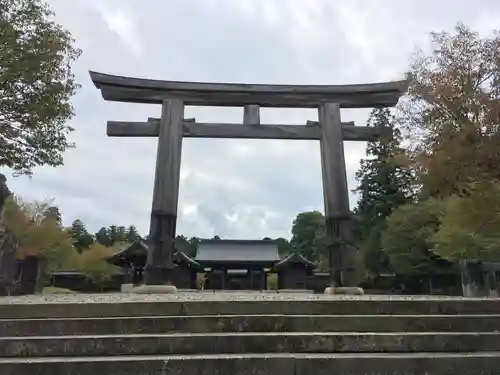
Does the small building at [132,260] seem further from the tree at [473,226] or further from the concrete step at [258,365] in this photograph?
the concrete step at [258,365]

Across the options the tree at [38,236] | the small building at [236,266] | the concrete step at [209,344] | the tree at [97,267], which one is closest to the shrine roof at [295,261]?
the small building at [236,266]

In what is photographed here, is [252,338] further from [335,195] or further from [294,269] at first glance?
[294,269]

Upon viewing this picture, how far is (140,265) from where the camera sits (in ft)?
86.4

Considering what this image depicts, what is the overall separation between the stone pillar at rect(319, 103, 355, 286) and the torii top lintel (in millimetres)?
333

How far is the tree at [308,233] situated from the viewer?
45722mm

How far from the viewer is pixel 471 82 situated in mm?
8734

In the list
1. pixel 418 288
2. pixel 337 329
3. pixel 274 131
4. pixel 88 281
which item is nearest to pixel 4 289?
pixel 274 131

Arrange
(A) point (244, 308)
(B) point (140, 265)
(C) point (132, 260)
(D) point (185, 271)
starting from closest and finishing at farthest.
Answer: (A) point (244, 308), (C) point (132, 260), (B) point (140, 265), (D) point (185, 271)

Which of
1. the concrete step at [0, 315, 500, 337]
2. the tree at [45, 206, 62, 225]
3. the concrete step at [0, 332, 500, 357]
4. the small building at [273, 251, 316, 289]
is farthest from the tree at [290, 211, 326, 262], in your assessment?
the concrete step at [0, 332, 500, 357]

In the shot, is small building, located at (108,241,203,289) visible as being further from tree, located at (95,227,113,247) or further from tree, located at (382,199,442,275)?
tree, located at (95,227,113,247)

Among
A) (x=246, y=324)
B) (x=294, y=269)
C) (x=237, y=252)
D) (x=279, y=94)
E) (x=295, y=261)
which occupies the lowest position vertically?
(x=246, y=324)

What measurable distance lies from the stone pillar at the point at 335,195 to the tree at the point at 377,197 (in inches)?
720

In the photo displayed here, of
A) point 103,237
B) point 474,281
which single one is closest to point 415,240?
point 474,281

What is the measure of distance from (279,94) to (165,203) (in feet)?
12.2
